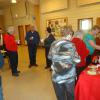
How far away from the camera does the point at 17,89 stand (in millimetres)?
4625

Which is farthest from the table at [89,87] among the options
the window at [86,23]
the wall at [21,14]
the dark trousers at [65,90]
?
the wall at [21,14]

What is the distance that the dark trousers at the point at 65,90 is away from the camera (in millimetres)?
2773

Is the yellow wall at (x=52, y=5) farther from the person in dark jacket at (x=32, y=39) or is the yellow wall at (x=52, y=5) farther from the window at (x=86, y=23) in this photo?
the person in dark jacket at (x=32, y=39)

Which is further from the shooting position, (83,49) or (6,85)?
(6,85)

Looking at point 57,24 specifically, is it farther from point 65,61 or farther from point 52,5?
point 65,61

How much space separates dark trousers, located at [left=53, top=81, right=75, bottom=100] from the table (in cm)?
15

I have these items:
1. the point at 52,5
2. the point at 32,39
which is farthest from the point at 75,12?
the point at 32,39

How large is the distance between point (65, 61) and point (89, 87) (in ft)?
1.49

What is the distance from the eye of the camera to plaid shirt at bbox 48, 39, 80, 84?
2.65m

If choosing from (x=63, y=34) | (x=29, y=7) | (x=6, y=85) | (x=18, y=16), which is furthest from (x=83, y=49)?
(x=18, y=16)

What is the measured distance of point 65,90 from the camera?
2.87 meters

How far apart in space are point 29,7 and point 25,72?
8.38 m

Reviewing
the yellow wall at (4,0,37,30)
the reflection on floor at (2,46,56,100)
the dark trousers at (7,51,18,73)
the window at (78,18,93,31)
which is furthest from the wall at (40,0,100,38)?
the dark trousers at (7,51,18,73)

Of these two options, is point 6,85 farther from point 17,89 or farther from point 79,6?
point 79,6
